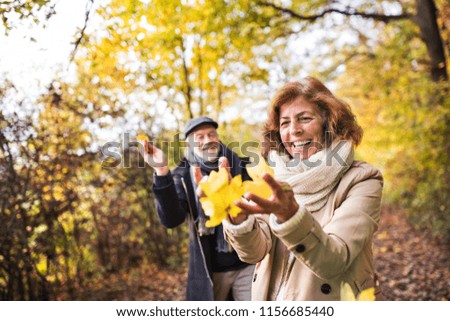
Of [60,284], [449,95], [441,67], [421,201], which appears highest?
[441,67]

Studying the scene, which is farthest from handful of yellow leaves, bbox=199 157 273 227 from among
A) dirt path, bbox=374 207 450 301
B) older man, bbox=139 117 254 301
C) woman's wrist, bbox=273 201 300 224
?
dirt path, bbox=374 207 450 301

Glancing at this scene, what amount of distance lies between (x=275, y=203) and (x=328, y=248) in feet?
0.91

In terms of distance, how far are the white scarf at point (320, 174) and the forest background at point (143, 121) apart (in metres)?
1.98

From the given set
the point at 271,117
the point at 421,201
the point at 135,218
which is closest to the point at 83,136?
the point at 135,218

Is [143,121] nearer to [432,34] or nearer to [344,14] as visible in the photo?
[344,14]

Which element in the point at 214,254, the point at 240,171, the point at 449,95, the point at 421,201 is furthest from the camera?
the point at 421,201

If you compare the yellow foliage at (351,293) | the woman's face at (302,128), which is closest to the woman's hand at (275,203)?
the yellow foliage at (351,293)

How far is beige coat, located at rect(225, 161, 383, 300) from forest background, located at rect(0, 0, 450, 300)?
81.6 inches

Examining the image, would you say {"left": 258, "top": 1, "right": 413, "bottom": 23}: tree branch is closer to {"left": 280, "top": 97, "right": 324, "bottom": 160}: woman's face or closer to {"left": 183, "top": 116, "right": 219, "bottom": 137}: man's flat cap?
{"left": 183, "top": 116, "right": 219, "bottom": 137}: man's flat cap

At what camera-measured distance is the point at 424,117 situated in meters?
5.54

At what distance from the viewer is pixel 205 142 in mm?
2971

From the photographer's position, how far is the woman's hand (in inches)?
40.8

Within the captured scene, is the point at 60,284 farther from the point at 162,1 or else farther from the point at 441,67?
the point at 441,67

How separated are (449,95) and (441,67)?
0.65m
